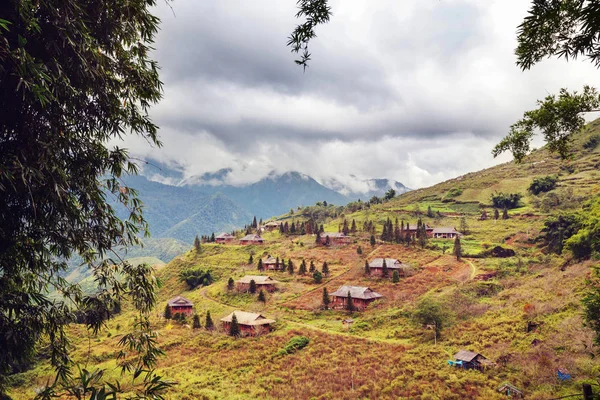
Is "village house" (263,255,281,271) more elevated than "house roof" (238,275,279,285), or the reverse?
"village house" (263,255,281,271)

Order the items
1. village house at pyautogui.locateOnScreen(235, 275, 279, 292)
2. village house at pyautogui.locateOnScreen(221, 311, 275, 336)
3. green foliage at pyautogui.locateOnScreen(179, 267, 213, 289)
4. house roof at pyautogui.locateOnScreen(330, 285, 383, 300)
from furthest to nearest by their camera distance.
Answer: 1. green foliage at pyautogui.locateOnScreen(179, 267, 213, 289)
2. village house at pyautogui.locateOnScreen(235, 275, 279, 292)
3. house roof at pyautogui.locateOnScreen(330, 285, 383, 300)
4. village house at pyautogui.locateOnScreen(221, 311, 275, 336)

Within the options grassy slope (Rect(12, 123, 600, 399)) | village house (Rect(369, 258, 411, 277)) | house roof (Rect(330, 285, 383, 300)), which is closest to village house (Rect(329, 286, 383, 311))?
house roof (Rect(330, 285, 383, 300))

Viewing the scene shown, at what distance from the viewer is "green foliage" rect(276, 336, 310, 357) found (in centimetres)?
4038

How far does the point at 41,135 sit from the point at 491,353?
1384 inches

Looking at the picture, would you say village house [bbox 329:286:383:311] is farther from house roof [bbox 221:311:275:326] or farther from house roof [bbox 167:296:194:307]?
house roof [bbox 167:296:194:307]

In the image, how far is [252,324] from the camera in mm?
49219

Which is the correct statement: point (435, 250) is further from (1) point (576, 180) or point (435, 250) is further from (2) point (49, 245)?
(2) point (49, 245)

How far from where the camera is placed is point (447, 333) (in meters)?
38.1

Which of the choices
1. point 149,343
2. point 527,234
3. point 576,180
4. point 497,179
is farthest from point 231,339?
point 497,179

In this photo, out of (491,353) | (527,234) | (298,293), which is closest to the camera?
(491,353)

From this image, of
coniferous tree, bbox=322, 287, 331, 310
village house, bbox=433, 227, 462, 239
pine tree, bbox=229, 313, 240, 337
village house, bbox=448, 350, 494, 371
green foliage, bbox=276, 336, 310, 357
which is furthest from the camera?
village house, bbox=433, 227, 462, 239

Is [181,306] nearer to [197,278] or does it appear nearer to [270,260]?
[197,278]

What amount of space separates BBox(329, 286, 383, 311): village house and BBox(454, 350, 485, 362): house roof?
25779 millimetres

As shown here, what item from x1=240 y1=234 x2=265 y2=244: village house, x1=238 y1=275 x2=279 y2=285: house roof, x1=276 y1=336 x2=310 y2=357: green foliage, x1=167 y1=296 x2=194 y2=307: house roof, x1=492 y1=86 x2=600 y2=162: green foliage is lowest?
x1=276 y1=336 x2=310 y2=357: green foliage
